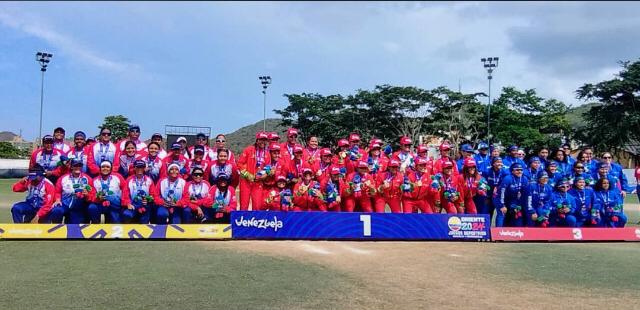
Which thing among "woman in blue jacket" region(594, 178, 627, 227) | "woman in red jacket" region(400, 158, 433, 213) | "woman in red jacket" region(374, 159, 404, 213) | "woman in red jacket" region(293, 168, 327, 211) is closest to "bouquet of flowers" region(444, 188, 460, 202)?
"woman in red jacket" region(400, 158, 433, 213)

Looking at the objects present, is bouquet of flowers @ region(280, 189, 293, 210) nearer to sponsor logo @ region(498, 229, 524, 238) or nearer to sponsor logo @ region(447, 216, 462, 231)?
sponsor logo @ region(447, 216, 462, 231)

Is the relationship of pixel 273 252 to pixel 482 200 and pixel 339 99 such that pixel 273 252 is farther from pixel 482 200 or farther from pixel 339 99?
pixel 339 99

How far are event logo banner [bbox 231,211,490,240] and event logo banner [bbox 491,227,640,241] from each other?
0.37 meters

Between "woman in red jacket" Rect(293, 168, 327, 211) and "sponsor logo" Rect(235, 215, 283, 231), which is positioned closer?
"sponsor logo" Rect(235, 215, 283, 231)

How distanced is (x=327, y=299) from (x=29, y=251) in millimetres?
5115

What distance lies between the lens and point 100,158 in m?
10.5

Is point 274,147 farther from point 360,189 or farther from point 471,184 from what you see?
point 471,184

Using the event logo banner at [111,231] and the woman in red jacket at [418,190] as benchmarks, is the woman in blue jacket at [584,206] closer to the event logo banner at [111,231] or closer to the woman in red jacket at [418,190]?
the woman in red jacket at [418,190]

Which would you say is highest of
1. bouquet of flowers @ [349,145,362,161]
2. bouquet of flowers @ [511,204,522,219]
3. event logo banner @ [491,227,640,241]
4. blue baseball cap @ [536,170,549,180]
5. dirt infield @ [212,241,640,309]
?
bouquet of flowers @ [349,145,362,161]

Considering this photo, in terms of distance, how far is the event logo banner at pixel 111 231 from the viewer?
8.89 meters

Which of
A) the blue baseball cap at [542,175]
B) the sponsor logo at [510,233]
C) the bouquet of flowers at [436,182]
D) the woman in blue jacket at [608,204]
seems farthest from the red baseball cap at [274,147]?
the woman in blue jacket at [608,204]

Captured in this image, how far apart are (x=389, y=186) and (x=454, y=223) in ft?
4.90

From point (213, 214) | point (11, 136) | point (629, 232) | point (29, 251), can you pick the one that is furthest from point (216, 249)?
point (11, 136)

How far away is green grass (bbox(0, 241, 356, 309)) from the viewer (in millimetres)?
5141
